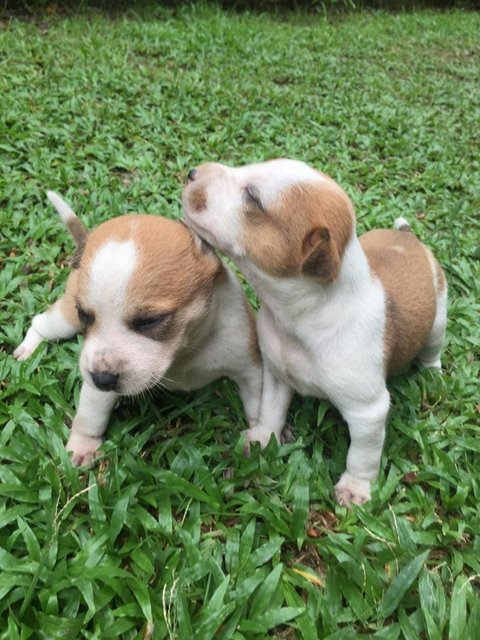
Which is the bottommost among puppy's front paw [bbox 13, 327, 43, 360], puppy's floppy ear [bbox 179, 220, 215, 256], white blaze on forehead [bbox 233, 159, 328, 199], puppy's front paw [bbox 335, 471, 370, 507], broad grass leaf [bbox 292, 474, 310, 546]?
puppy's front paw [bbox 335, 471, 370, 507]

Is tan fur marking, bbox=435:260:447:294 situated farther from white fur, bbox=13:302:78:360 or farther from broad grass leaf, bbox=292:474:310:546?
white fur, bbox=13:302:78:360

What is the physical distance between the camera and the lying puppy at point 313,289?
2807mm

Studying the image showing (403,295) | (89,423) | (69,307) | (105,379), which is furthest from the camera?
(69,307)

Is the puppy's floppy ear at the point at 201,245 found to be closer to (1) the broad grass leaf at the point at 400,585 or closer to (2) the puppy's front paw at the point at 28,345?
(2) the puppy's front paw at the point at 28,345

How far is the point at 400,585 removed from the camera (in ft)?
8.74

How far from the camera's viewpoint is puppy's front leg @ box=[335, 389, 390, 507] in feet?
9.91

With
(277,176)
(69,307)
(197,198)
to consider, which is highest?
(277,176)

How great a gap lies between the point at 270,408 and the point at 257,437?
199mm

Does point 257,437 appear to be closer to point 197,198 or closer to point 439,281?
point 197,198

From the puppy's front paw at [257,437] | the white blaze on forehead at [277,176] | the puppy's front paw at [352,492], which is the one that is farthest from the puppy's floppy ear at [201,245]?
the puppy's front paw at [352,492]

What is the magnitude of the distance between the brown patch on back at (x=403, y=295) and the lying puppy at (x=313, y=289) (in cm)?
1

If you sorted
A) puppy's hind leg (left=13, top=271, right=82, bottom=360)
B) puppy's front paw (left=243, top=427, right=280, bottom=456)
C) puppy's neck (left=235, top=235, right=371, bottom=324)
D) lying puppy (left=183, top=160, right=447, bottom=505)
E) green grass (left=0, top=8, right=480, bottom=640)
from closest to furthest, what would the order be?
green grass (left=0, top=8, right=480, bottom=640) → lying puppy (left=183, top=160, right=447, bottom=505) → puppy's neck (left=235, top=235, right=371, bottom=324) → puppy's front paw (left=243, top=427, right=280, bottom=456) → puppy's hind leg (left=13, top=271, right=82, bottom=360)

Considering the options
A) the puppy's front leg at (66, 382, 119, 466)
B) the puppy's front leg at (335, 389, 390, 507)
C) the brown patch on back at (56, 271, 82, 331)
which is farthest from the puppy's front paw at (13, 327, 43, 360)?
the puppy's front leg at (335, 389, 390, 507)

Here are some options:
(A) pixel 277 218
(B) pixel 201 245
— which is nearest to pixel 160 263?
(B) pixel 201 245
